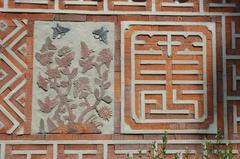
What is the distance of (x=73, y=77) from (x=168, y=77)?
77cm

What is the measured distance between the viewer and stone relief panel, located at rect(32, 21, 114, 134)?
4234mm

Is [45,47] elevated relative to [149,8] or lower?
lower

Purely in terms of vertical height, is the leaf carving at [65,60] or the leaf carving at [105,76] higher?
the leaf carving at [65,60]

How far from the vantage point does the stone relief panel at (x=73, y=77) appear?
13.9 ft

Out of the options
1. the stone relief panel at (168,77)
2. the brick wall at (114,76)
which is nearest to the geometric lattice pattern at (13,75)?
the brick wall at (114,76)

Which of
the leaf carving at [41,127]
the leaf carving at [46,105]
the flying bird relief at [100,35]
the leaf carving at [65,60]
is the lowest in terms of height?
the leaf carving at [41,127]

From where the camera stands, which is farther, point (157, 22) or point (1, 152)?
point (157, 22)

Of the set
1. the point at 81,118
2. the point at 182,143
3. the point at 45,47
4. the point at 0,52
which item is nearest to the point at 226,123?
the point at 182,143

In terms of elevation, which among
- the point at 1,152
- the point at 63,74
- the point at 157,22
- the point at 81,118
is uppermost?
the point at 157,22

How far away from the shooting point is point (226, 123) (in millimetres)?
4328

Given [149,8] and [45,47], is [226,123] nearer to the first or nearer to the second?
[149,8]

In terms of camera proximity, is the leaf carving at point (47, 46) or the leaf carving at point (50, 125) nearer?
the leaf carving at point (50, 125)

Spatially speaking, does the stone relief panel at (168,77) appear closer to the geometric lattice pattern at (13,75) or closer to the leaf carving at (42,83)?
the leaf carving at (42,83)

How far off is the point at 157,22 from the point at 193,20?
1.01ft
